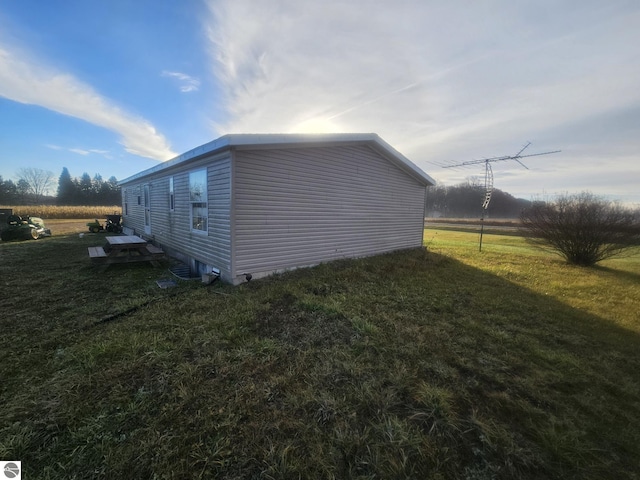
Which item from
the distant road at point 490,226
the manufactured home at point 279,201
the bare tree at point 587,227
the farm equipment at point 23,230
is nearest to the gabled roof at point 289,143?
the manufactured home at point 279,201

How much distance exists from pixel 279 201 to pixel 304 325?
3198mm

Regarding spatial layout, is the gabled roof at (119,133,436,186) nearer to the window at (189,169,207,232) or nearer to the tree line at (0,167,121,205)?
the window at (189,169,207,232)

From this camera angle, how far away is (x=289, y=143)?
597cm

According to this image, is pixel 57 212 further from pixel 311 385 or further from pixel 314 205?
pixel 311 385

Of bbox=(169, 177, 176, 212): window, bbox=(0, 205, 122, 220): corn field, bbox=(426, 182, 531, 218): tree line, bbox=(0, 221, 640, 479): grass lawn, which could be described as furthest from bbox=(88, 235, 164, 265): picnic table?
bbox=(426, 182, 531, 218): tree line

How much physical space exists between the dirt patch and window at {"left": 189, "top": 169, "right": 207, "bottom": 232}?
3293 millimetres

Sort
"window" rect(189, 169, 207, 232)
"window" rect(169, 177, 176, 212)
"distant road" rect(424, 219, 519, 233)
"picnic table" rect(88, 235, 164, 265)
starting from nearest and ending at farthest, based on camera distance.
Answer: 1. "window" rect(189, 169, 207, 232)
2. "picnic table" rect(88, 235, 164, 265)
3. "window" rect(169, 177, 176, 212)
4. "distant road" rect(424, 219, 519, 233)

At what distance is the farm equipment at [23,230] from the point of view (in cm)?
1188

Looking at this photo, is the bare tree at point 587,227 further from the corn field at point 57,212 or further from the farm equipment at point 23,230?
the corn field at point 57,212

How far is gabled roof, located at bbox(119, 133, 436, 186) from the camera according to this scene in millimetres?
5305

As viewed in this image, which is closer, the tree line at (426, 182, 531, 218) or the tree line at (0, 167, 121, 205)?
the tree line at (0, 167, 121, 205)

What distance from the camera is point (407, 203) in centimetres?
1028

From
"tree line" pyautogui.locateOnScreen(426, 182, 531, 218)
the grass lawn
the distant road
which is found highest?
"tree line" pyautogui.locateOnScreen(426, 182, 531, 218)

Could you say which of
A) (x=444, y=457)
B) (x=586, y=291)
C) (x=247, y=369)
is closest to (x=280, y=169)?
(x=247, y=369)
